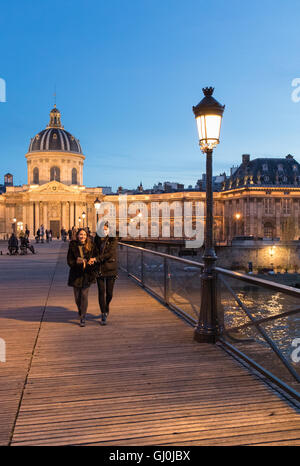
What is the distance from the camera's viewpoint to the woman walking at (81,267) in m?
8.34

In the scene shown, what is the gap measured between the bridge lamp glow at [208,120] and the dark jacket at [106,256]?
2.68 meters

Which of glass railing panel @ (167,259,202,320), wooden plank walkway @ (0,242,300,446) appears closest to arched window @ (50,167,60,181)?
glass railing panel @ (167,259,202,320)

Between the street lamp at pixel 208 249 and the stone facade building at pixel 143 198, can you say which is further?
the stone facade building at pixel 143 198

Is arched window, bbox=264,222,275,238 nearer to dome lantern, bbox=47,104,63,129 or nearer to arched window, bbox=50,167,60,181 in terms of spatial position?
arched window, bbox=50,167,60,181

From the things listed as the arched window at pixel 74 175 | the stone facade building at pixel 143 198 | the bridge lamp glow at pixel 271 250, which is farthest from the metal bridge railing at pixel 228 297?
the arched window at pixel 74 175

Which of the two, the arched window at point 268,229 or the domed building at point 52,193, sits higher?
the domed building at point 52,193

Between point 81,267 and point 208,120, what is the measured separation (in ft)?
11.9

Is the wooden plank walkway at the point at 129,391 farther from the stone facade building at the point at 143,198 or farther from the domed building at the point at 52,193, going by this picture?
the domed building at the point at 52,193

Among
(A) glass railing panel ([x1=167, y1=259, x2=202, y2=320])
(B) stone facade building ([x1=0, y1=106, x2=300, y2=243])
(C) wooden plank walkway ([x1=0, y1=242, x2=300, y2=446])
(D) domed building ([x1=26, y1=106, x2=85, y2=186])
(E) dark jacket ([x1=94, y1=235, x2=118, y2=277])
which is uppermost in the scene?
(D) domed building ([x1=26, y1=106, x2=85, y2=186])

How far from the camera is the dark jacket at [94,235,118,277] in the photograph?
8.66 m

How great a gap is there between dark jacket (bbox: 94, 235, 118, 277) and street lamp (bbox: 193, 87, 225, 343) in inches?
84.3

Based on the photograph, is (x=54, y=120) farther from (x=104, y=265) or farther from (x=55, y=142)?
(x=104, y=265)
